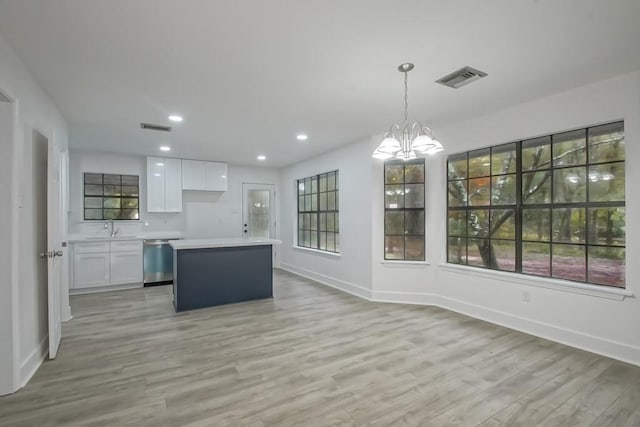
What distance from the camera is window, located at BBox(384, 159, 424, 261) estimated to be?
463 cm

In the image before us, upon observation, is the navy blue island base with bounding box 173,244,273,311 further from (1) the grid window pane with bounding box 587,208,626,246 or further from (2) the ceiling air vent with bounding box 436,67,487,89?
(1) the grid window pane with bounding box 587,208,626,246

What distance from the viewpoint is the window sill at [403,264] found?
4.55 metres

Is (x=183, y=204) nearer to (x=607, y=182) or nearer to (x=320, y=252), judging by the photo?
(x=320, y=252)

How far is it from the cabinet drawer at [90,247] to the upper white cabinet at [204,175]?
5.85 ft

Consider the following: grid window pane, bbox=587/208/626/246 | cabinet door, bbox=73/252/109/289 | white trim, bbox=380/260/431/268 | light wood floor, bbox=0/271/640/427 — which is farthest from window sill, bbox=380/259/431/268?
cabinet door, bbox=73/252/109/289

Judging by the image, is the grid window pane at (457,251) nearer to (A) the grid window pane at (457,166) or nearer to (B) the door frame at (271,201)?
(A) the grid window pane at (457,166)

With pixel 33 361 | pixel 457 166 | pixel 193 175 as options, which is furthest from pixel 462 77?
pixel 193 175

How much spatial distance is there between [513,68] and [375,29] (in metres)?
1.38

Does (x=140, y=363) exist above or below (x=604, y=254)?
below

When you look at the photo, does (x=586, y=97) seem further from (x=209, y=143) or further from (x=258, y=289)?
(x=209, y=143)

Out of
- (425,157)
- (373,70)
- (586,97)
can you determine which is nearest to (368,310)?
(425,157)

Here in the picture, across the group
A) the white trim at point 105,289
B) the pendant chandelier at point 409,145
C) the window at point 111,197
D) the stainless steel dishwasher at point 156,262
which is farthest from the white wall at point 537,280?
the window at point 111,197

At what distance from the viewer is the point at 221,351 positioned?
3.02 m

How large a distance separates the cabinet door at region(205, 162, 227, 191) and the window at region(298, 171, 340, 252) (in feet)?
5.60
